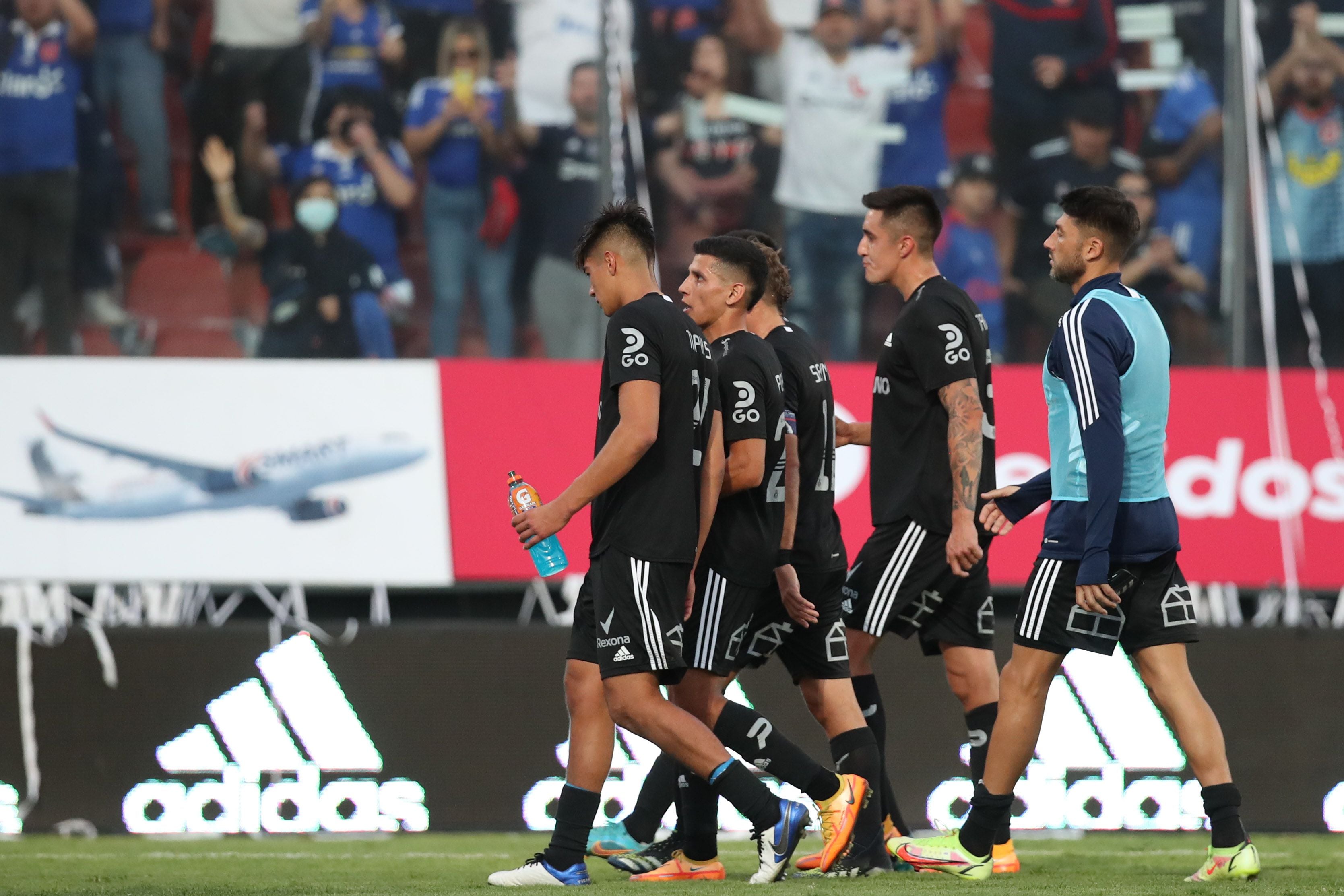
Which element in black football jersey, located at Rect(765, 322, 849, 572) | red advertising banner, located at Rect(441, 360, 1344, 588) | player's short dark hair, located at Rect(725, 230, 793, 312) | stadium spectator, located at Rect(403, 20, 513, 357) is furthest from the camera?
stadium spectator, located at Rect(403, 20, 513, 357)

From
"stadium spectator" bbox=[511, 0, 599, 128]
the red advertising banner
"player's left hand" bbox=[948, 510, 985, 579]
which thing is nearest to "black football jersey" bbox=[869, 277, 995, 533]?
"player's left hand" bbox=[948, 510, 985, 579]

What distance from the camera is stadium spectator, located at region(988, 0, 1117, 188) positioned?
9.60 m

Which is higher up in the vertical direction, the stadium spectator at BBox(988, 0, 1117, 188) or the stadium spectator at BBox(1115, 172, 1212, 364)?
the stadium spectator at BBox(988, 0, 1117, 188)

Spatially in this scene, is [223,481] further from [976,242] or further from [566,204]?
[976,242]

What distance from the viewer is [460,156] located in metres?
9.32

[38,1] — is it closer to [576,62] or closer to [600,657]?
[576,62]

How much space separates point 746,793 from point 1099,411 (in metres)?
1.49

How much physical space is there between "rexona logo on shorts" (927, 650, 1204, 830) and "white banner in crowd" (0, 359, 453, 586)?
289 cm

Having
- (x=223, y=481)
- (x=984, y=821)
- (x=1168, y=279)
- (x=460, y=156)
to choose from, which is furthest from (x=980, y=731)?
(x=460, y=156)

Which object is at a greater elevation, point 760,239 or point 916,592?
point 760,239

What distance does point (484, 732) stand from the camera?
23.3ft

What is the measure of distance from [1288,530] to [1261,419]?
593 millimetres

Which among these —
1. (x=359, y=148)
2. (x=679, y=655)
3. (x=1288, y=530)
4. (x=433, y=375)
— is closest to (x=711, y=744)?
(x=679, y=655)

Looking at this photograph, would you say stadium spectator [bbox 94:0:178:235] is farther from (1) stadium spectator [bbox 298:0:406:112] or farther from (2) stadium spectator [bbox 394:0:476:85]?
(2) stadium spectator [bbox 394:0:476:85]
